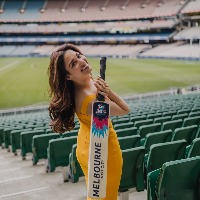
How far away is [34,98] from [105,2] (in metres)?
40.9

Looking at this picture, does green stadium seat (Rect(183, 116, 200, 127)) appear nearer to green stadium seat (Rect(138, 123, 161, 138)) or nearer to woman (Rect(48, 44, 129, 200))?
green stadium seat (Rect(138, 123, 161, 138))

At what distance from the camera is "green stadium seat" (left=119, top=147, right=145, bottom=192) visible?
4223mm

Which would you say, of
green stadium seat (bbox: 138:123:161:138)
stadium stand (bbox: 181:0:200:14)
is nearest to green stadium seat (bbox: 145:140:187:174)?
green stadium seat (bbox: 138:123:161:138)

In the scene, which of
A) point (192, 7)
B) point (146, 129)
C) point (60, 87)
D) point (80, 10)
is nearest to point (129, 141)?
point (146, 129)

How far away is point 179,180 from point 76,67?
1.42 metres

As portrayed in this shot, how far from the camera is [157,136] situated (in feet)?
17.5

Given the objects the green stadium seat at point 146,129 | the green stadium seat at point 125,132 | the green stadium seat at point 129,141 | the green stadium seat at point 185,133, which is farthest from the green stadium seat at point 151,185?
the green stadium seat at point 146,129

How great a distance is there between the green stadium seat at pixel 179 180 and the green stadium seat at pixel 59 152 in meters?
2.80

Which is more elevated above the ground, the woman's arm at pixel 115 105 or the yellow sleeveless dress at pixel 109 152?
the woman's arm at pixel 115 105

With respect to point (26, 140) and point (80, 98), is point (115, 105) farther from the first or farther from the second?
point (26, 140)

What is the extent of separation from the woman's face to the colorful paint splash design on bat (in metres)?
0.58

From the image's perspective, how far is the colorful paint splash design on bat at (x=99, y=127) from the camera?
2.40m

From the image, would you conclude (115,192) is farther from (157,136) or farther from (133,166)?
(157,136)

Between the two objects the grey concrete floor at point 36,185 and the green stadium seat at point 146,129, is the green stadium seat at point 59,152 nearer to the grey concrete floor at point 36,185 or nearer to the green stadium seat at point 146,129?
the grey concrete floor at point 36,185
